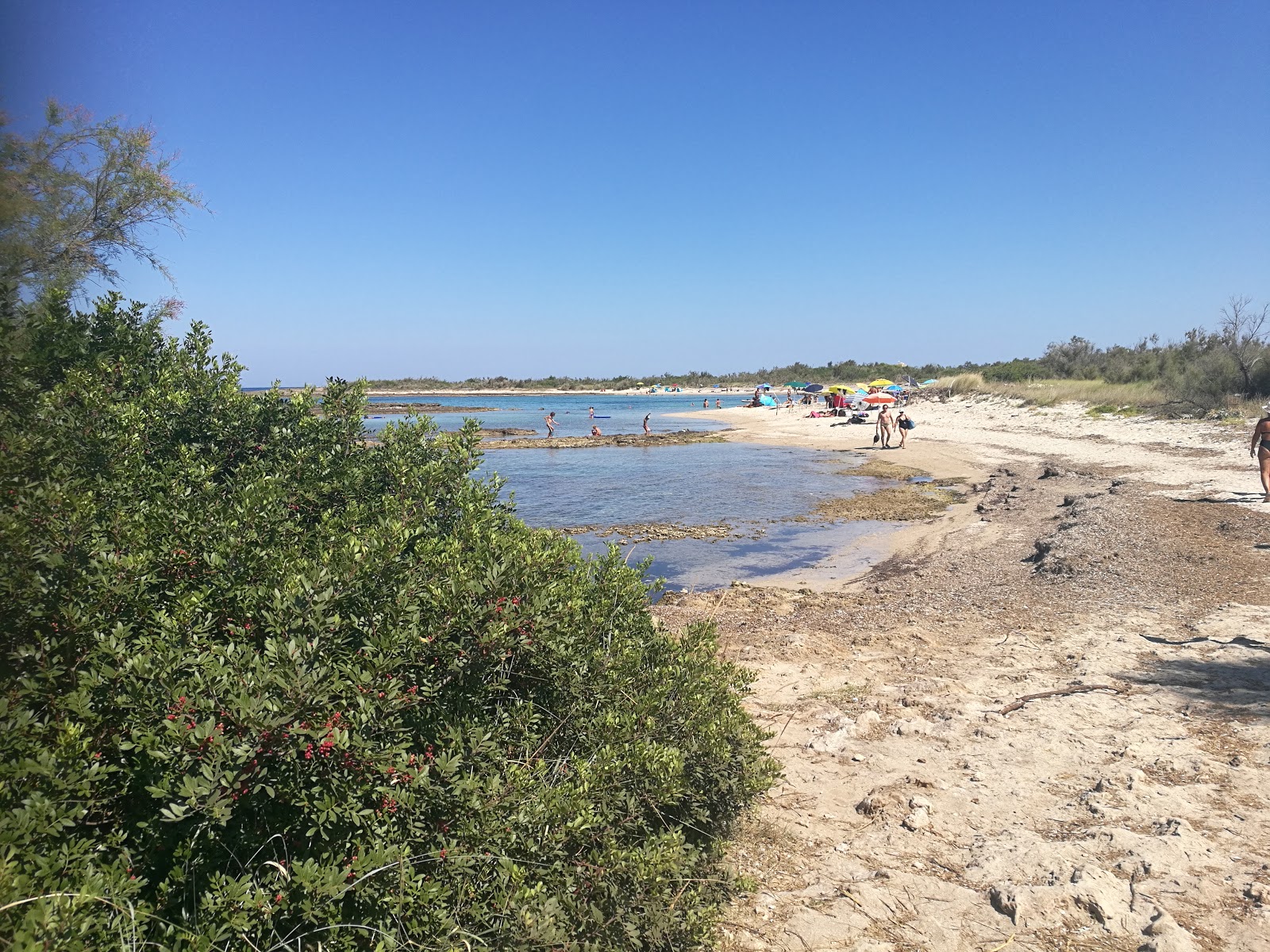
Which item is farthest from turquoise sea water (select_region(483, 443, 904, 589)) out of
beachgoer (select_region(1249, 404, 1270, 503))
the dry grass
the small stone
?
the dry grass

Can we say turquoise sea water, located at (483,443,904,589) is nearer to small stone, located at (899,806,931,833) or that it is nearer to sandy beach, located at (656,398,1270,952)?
sandy beach, located at (656,398,1270,952)

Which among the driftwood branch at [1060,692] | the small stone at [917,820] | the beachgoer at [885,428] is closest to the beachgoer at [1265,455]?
the driftwood branch at [1060,692]

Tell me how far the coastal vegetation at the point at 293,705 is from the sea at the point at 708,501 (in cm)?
108

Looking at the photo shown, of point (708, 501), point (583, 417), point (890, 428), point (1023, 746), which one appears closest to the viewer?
point (1023, 746)

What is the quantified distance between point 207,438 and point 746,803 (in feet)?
11.7

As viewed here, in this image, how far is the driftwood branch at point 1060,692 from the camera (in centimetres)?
577

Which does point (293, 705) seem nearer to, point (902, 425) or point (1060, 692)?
point (1060, 692)

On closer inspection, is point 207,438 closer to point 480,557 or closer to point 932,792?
point 480,557

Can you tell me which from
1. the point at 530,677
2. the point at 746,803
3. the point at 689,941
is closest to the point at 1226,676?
the point at 746,803

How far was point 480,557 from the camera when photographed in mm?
2873

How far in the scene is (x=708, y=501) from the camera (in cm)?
2256

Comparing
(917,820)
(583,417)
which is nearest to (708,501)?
(917,820)

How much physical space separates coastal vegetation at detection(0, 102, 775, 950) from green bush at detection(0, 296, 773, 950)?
0.01 meters

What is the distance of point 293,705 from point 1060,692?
602cm
